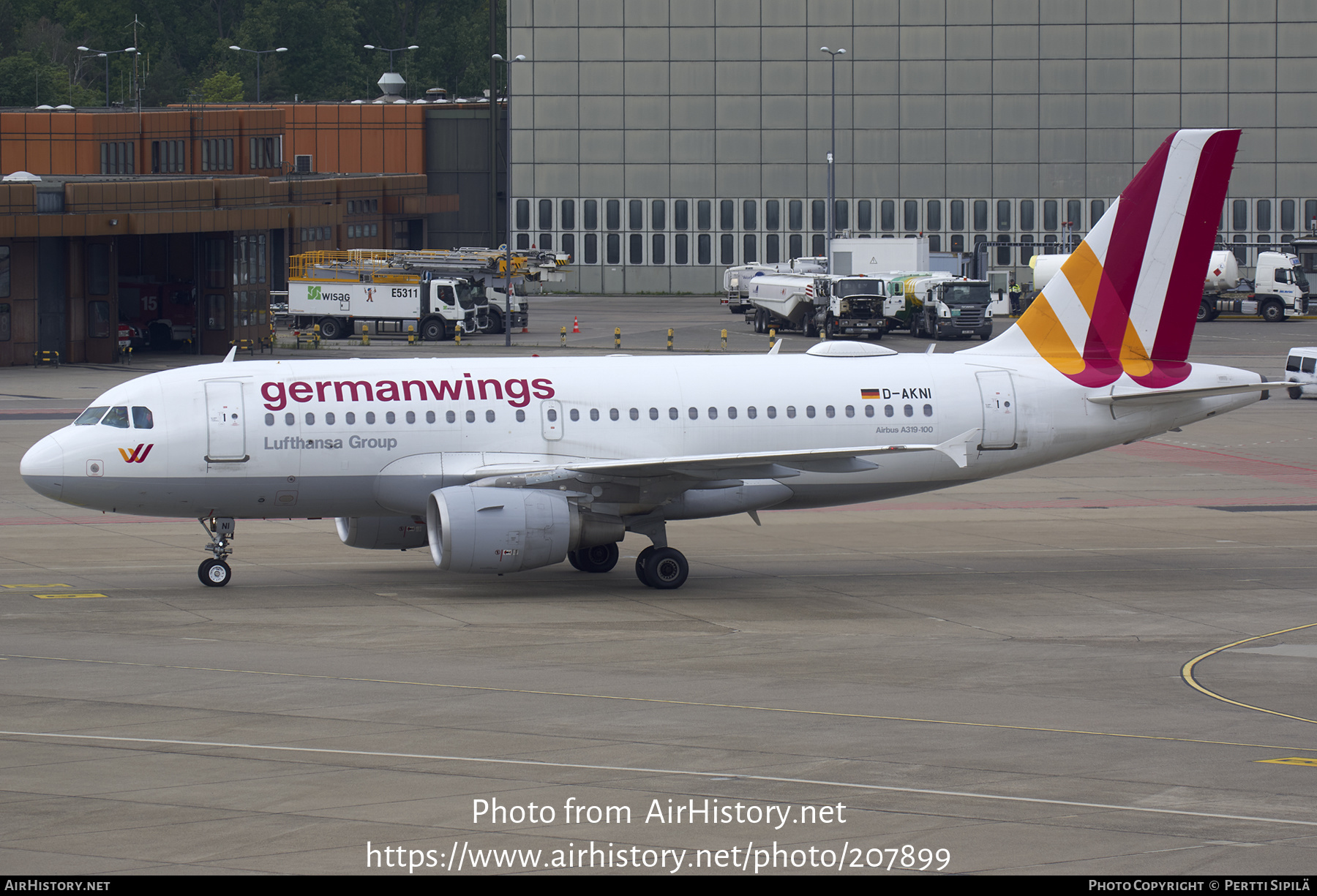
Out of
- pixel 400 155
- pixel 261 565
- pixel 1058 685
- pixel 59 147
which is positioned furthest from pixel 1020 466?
pixel 400 155

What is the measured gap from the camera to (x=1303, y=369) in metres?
65.5

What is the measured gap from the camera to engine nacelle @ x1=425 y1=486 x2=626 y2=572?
28812 millimetres

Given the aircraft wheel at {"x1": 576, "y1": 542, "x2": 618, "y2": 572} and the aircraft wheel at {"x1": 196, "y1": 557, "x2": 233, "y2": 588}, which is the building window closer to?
the aircraft wheel at {"x1": 576, "y1": 542, "x2": 618, "y2": 572}

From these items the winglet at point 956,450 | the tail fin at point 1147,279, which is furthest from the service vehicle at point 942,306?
the winglet at point 956,450

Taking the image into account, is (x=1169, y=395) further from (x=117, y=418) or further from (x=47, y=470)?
(x=47, y=470)

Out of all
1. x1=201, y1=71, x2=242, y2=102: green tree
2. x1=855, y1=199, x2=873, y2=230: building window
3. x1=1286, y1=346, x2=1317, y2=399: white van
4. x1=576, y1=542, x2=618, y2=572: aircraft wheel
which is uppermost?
x1=201, y1=71, x2=242, y2=102: green tree

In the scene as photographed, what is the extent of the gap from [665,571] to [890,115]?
94.5 meters

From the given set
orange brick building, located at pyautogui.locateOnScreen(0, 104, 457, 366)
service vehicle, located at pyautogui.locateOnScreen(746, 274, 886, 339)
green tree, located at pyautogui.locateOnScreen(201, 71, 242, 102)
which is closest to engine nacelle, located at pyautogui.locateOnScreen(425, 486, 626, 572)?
orange brick building, located at pyautogui.locateOnScreen(0, 104, 457, 366)

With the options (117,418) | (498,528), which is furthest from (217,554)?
(498,528)

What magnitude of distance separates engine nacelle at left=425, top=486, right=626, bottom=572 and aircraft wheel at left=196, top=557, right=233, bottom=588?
14.8 feet

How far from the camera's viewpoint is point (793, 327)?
306 ft

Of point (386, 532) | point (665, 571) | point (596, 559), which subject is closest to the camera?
A: point (665, 571)

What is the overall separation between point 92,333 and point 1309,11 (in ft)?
282

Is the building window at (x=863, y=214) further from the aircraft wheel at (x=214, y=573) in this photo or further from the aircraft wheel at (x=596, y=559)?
the aircraft wheel at (x=214, y=573)
